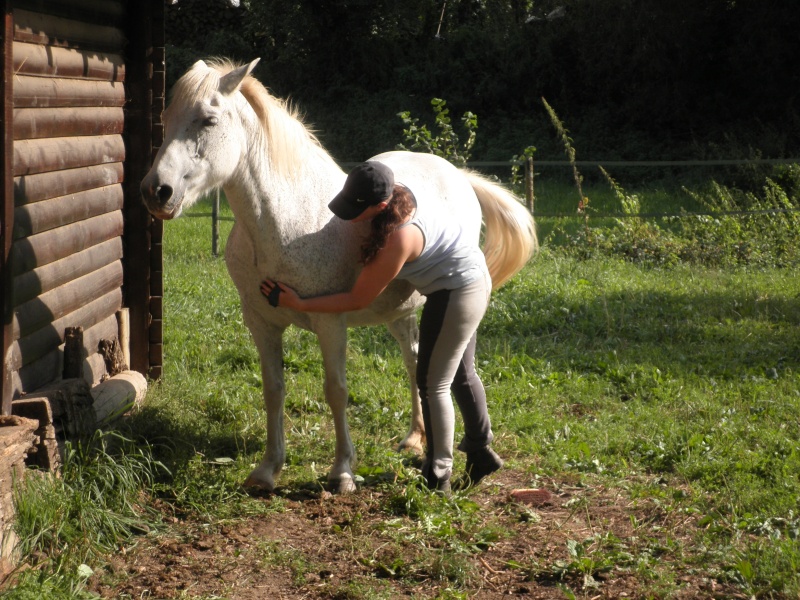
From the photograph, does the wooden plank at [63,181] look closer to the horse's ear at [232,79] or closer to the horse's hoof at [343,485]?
the horse's ear at [232,79]

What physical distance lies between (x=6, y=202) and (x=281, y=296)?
4.03 ft

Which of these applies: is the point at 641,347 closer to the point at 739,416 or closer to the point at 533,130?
the point at 739,416

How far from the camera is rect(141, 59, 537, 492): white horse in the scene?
395cm

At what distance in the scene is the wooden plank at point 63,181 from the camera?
408 centimetres

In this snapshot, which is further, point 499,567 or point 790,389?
point 790,389

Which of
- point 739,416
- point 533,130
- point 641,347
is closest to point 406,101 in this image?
point 533,130

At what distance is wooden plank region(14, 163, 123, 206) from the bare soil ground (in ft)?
5.43

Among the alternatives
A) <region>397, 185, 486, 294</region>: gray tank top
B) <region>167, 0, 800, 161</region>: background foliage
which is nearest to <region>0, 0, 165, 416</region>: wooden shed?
<region>397, 185, 486, 294</region>: gray tank top

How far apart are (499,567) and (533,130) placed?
62.9 ft

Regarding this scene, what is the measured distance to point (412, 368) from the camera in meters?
5.30

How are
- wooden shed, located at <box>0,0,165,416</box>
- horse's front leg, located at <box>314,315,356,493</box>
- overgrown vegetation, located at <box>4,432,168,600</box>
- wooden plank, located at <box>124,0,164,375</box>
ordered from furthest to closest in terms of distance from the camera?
wooden plank, located at <box>124,0,164,375</box> → horse's front leg, located at <box>314,315,356,493</box> → wooden shed, located at <box>0,0,165,416</box> → overgrown vegetation, located at <box>4,432,168,600</box>

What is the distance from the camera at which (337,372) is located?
14.5 feet

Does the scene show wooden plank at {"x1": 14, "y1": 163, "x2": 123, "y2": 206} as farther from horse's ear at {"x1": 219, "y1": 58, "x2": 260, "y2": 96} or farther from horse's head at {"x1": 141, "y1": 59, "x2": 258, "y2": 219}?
horse's ear at {"x1": 219, "y1": 58, "x2": 260, "y2": 96}

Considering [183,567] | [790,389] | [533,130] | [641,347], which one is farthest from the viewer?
[533,130]
